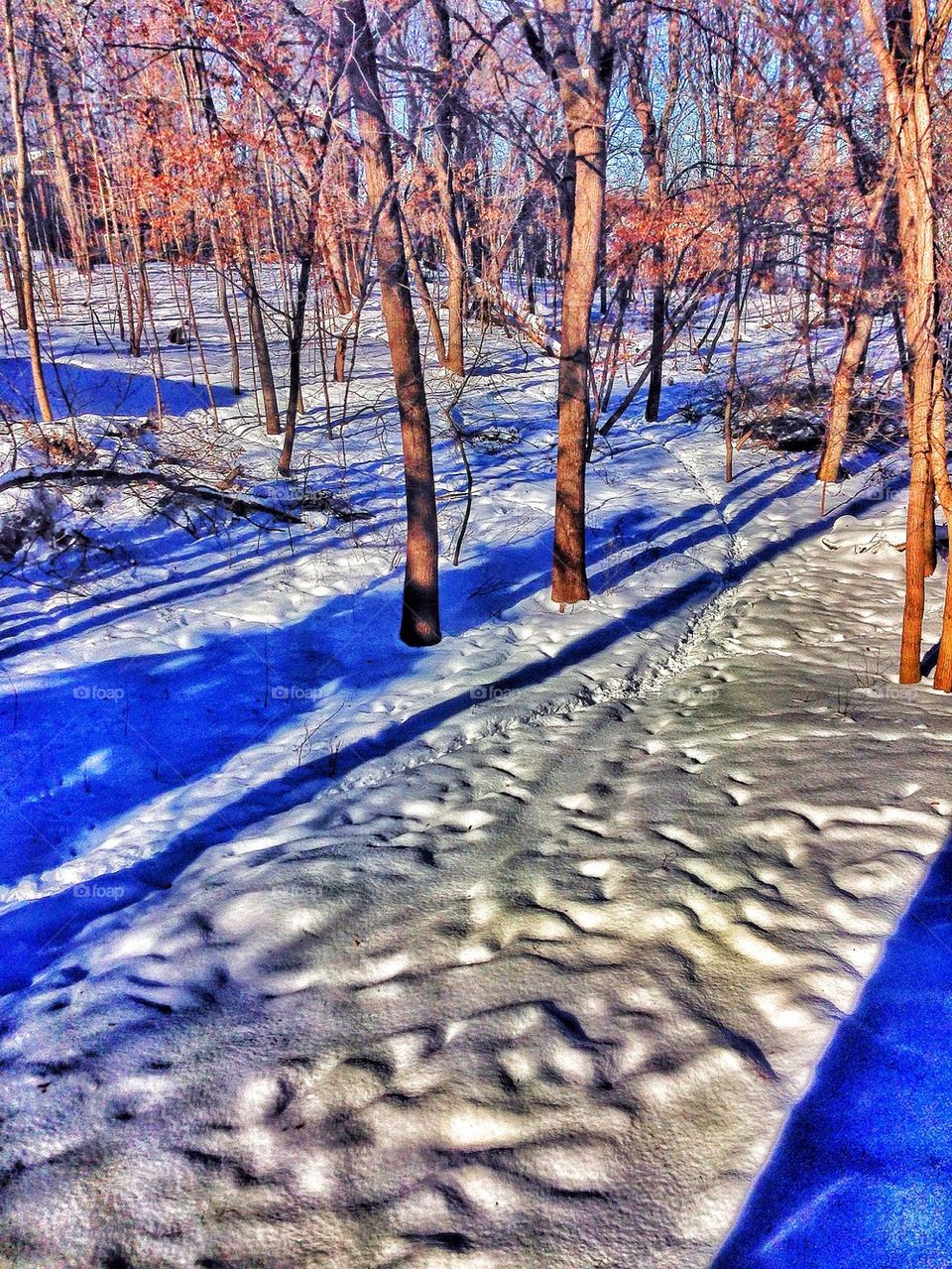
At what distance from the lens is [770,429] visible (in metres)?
17.3

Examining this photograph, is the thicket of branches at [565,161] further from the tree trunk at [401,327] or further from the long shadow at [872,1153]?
the long shadow at [872,1153]

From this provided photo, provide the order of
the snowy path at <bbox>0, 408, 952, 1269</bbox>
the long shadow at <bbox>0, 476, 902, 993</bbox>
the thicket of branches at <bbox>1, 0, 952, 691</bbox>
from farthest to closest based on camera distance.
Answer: the thicket of branches at <bbox>1, 0, 952, 691</bbox>, the long shadow at <bbox>0, 476, 902, 993</bbox>, the snowy path at <bbox>0, 408, 952, 1269</bbox>

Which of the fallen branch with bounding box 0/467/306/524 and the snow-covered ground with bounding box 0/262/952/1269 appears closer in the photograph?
the snow-covered ground with bounding box 0/262/952/1269

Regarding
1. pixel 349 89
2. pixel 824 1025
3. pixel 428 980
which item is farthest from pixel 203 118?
pixel 824 1025

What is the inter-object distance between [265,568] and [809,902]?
25.1ft

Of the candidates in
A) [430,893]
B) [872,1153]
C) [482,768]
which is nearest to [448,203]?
[482,768]

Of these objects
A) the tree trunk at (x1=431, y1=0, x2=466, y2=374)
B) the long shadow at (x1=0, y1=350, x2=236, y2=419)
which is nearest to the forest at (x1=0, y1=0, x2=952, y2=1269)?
the tree trunk at (x1=431, y1=0, x2=466, y2=374)

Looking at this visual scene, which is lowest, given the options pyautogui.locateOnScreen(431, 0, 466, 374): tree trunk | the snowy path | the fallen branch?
the snowy path

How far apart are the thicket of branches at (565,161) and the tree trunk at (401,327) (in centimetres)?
2

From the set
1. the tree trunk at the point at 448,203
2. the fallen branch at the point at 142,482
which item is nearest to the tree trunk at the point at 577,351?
the tree trunk at the point at 448,203

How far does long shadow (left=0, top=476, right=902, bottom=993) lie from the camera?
477 centimetres

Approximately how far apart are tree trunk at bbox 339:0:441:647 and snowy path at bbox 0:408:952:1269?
222 centimetres

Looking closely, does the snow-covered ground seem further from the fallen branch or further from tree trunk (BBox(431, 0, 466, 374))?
tree trunk (BBox(431, 0, 466, 374))

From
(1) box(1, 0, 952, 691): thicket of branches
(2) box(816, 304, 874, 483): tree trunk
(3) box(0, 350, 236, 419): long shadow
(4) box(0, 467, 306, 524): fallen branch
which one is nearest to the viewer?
(1) box(1, 0, 952, 691): thicket of branches
